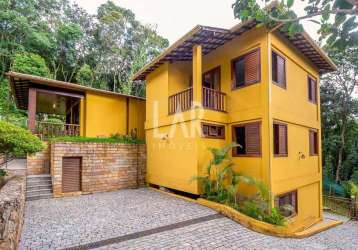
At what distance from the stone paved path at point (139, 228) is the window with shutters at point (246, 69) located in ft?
16.7

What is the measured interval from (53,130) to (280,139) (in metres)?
10.9

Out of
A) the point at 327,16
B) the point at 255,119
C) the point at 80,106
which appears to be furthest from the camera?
the point at 80,106

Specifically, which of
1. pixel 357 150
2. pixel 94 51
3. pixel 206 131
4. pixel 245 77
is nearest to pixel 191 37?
pixel 245 77

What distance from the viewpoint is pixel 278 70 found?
960 cm

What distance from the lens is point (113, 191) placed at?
1133cm

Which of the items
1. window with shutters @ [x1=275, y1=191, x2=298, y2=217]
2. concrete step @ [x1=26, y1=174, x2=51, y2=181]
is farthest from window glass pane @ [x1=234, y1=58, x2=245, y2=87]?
concrete step @ [x1=26, y1=174, x2=51, y2=181]

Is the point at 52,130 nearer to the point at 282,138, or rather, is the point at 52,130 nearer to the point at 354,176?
the point at 282,138

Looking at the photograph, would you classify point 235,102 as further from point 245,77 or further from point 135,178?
point 135,178

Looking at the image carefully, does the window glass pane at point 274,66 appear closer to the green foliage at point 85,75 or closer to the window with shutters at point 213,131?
the window with shutters at point 213,131

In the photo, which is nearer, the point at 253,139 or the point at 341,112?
the point at 253,139

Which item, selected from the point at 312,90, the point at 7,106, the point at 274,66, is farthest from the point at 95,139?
the point at 7,106

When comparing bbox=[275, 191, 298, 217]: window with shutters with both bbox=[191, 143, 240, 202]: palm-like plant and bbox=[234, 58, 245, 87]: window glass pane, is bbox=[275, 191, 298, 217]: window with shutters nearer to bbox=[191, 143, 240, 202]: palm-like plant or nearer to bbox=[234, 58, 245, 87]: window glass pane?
bbox=[191, 143, 240, 202]: palm-like plant

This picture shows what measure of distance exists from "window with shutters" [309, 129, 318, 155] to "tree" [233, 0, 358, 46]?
9982mm

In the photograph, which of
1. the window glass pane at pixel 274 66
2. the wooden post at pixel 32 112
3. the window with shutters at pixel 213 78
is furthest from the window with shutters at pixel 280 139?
the wooden post at pixel 32 112
